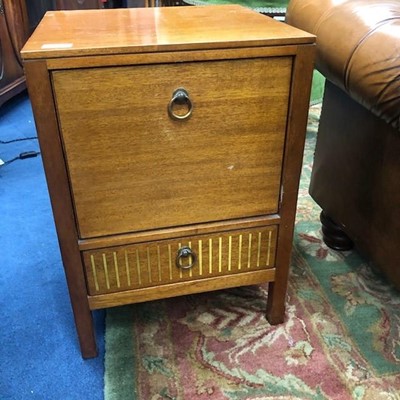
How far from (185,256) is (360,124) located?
44 cm

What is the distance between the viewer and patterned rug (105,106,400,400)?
826 millimetres

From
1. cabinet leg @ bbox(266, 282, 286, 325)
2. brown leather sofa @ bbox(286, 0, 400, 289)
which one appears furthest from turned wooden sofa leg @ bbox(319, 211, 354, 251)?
cabinet leg @ bbox(266, 282, 286, 325)

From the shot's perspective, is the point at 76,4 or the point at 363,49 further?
the point at 76,4

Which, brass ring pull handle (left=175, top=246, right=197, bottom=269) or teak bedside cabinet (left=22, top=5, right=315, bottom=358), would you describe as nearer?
teak bedside cabinet (left=22, top=5, right=315, bottom=358)

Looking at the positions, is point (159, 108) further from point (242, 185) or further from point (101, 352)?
point (101, 352)

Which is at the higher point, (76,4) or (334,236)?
(76,4)

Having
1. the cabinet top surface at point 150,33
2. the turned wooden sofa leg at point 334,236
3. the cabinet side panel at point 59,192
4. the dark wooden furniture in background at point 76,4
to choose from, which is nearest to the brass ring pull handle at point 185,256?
the cabinet side panel at point 59,192

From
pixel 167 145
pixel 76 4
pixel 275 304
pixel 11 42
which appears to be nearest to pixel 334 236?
pixel 275 304

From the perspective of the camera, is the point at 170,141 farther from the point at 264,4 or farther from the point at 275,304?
the point at 264,4

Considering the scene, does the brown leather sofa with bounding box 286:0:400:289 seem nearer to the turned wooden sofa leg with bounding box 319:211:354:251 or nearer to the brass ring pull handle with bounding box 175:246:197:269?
the turned wooden sofa leg with bounding box 319:211:354:251

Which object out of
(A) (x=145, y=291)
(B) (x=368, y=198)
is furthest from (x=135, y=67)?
(B) (x=368, y=198)

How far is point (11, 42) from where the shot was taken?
1.96 metres

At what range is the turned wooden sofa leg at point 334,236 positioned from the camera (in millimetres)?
1166

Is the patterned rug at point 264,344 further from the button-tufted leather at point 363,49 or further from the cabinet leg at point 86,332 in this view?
the button-tufted leather at point 363,49
